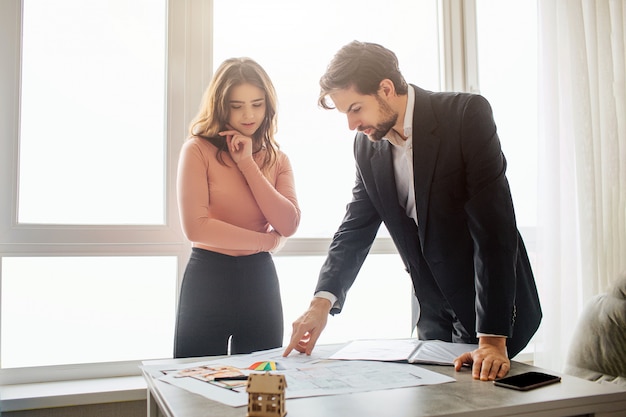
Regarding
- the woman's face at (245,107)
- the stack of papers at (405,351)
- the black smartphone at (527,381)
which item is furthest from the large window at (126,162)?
the black smartphone at (527,381)

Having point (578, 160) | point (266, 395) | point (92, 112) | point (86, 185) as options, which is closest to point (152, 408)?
point (266, 395)

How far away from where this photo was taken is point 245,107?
6.51 feet

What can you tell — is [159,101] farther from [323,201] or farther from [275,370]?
[275,370]

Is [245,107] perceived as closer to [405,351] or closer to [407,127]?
[407,127]

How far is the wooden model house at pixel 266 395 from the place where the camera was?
33.0 inches

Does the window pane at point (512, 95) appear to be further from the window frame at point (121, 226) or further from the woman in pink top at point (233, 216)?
the woman in pink top at point (233, 216)

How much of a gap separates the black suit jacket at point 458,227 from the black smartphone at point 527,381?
0.17 meters

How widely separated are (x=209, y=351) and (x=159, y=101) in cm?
113

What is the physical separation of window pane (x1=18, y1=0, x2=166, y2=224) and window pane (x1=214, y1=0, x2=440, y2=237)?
34 centimetres

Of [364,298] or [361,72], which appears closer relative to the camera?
[361,72]

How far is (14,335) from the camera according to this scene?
2.16m

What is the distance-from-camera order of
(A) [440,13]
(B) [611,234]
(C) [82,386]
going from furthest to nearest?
1. (A) [440,13]
2. (B) [611,234]
3. (C) [82,386]

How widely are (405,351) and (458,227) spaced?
0.38 metres

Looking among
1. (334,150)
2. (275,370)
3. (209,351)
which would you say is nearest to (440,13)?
(334,150)
